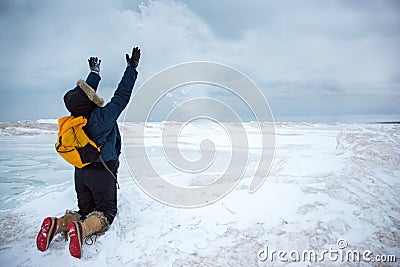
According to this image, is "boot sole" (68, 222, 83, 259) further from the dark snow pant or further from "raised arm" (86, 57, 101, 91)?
"raised arm" (86, 57, 101, 91)

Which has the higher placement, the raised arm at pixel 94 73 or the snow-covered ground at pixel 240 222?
the raised arm at pixel 94 73

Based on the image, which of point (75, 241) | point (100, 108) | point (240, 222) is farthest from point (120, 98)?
point (240, 222)

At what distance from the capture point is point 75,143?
245 cm

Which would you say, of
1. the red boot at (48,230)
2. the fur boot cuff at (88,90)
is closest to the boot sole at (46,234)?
A: the red boot at (48,230)

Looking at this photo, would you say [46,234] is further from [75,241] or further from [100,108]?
[100,108]

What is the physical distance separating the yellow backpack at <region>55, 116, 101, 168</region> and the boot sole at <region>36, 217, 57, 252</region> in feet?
2.14

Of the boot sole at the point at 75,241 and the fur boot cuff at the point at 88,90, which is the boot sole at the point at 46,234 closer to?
the boot sole at the point at 75,241

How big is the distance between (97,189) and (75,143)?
0.61m

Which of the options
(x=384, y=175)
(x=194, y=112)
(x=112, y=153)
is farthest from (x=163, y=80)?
(x=384, y=175)

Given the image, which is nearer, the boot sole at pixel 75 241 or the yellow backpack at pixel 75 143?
the boot sole at pixel 75 241

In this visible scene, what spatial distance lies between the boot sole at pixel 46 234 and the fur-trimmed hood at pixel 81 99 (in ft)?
3.77

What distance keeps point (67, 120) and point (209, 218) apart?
2037 mm

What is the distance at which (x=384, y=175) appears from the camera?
417 centimetres

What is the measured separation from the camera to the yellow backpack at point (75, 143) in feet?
7.95
